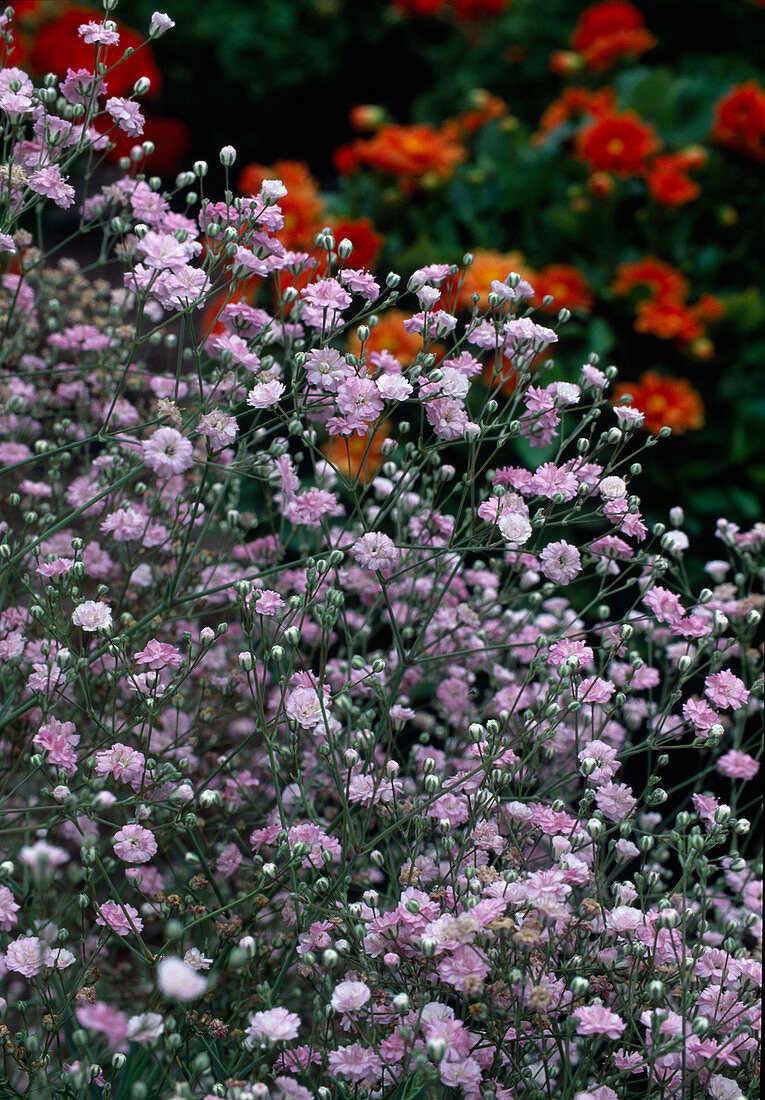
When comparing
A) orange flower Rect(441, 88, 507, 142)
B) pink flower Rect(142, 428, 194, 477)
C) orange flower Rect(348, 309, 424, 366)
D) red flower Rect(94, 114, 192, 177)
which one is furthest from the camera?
red flower Rect(94, 114, 192, 177)

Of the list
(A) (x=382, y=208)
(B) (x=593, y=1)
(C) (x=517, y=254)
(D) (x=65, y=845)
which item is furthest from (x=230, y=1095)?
(B) (x=593, y=1)

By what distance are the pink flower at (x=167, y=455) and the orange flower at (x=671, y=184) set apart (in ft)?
8.16

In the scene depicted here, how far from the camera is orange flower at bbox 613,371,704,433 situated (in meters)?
3.01

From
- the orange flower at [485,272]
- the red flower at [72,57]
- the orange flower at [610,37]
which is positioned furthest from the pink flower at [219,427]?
the red flower at [72,57]

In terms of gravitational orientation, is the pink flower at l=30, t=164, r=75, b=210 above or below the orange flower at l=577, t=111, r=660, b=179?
below

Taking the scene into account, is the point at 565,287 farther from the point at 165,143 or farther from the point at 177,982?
the point at 165,143

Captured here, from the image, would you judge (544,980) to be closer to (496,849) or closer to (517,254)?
(496,849)

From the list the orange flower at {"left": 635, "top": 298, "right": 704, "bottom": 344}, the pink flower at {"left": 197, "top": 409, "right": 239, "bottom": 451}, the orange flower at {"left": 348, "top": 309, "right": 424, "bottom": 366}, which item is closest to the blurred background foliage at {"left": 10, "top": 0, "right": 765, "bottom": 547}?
the orange flower at {"left": 635, "top": 298, "right": 704, "bottom": 344}

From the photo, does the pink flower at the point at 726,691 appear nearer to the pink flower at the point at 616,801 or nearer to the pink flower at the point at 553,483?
the pink flower at the point at 616,801

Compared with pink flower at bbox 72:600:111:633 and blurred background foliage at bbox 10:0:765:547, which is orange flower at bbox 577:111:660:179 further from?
pink flower at bbox 72:600:111:633

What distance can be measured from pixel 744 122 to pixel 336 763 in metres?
2.83

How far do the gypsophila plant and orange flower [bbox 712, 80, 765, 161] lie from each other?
213 cm

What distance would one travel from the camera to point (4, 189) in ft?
4.89

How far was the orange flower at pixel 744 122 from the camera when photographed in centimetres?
329
